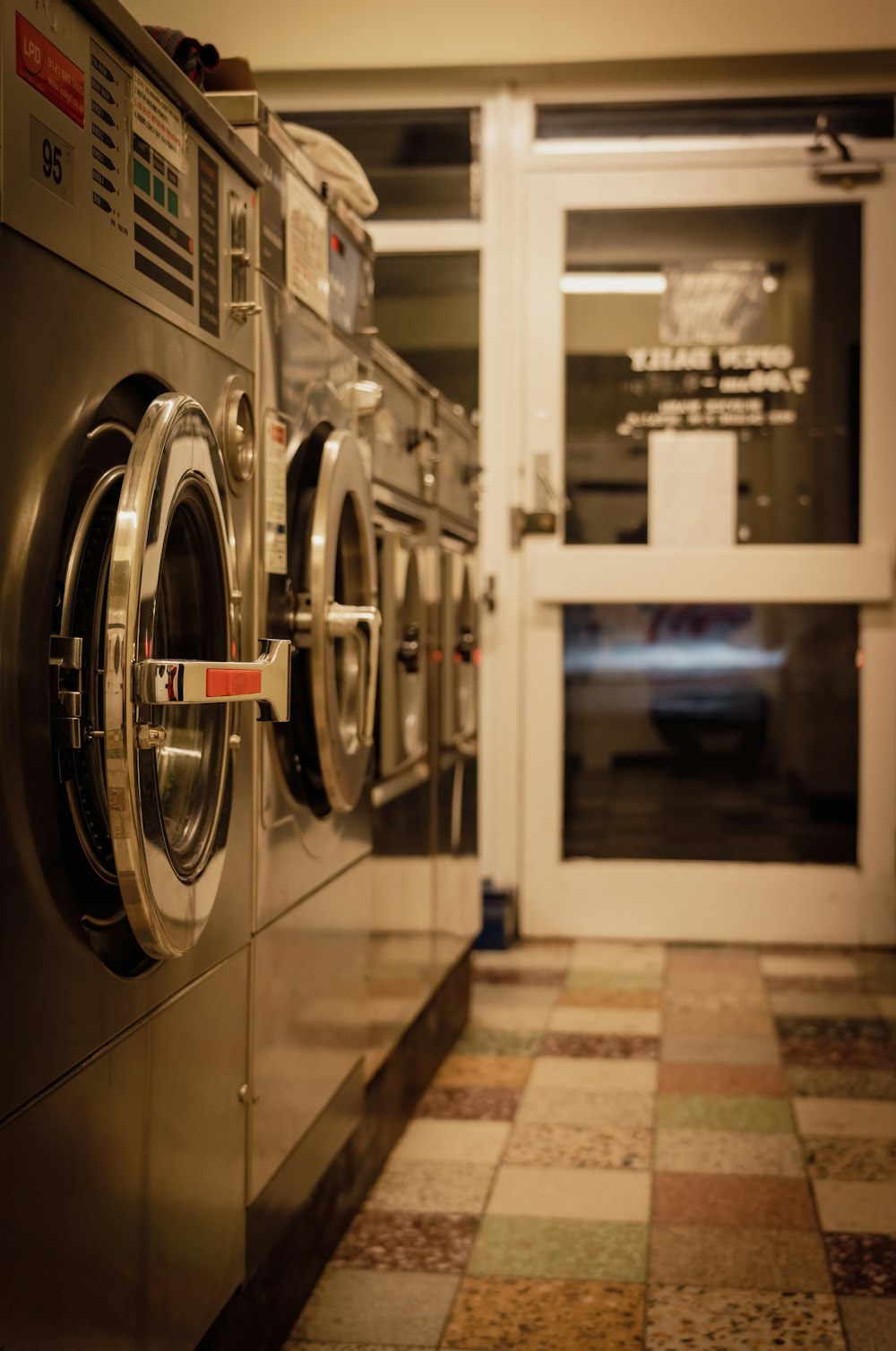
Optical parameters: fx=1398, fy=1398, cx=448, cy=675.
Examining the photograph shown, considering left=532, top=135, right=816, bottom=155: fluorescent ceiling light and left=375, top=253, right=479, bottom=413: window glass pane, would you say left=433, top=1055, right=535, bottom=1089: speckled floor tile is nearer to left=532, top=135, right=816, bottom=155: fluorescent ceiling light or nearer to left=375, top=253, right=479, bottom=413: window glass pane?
left=375, top=253, right=479, bottom=413: window glass pane

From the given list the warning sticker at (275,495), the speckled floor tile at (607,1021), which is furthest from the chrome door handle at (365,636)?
the speckled floor tile at (607,1021)

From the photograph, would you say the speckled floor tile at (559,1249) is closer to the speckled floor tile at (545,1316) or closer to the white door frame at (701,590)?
the speckled floor tile at (545,1316)

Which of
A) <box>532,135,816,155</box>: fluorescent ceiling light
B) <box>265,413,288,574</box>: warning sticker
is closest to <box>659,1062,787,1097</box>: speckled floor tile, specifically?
<box>265,413,288,574</box>: warning sticker

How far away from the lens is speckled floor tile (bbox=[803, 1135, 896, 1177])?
2.42 m

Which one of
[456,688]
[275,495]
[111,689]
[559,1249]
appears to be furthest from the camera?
[456,688]

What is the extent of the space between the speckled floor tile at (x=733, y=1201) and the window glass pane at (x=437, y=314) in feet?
8.78

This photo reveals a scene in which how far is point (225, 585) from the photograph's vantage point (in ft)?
4.75

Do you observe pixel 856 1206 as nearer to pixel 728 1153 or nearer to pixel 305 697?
pixel 728 1153

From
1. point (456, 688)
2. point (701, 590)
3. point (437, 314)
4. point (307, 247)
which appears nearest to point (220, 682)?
point (307, 247)

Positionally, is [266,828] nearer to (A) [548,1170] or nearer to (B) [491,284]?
(A) [548,1170]

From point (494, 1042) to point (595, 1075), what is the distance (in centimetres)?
33

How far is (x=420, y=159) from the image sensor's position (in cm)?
443

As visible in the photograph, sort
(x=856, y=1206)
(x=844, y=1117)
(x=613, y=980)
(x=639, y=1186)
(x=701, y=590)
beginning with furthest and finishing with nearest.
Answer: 1. (x=701, y=590)
2. (x=613, y=980)
3. (x=844, y=1117)
4. (x=639, y=1186)
5. (x=856, y=1206)

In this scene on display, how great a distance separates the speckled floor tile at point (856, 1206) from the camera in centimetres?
219
